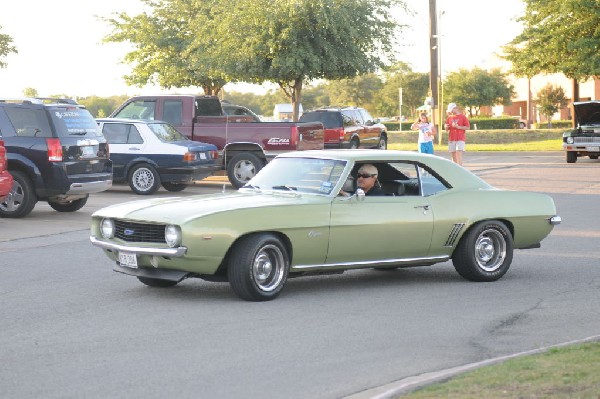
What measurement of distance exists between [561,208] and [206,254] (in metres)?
11.9

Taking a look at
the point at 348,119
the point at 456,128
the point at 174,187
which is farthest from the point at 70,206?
Answer: the point at 348,119

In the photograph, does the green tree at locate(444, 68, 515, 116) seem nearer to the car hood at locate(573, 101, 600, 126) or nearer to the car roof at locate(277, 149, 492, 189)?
the car hood at locate(573, 101, 600, 126)

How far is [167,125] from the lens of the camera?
24609 mm

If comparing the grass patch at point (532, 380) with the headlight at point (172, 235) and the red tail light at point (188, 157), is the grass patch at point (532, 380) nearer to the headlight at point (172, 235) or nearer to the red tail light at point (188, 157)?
the headlight at point (172, 235)

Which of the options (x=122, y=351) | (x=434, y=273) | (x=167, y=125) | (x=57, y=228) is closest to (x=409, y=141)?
(x=167, y=125)

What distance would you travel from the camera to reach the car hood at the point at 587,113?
36.3 metres

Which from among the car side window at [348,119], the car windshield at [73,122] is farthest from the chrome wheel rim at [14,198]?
the car side window at [348,119]

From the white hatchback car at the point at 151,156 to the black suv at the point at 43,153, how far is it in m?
5.13

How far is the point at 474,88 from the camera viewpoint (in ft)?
323

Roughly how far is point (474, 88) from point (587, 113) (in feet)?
206

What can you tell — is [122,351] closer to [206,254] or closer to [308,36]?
[206,254]

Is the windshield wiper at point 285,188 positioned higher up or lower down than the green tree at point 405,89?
lower down

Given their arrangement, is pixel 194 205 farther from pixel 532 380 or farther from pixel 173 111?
pixel 173 111

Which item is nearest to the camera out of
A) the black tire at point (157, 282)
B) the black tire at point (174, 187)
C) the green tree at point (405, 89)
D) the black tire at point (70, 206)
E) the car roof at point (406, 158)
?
the black tire at point (157, 282)
